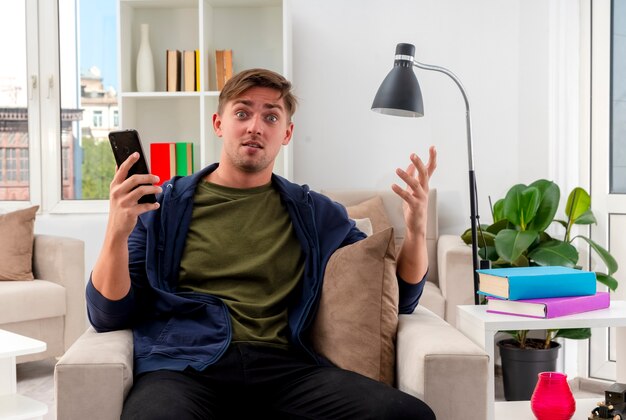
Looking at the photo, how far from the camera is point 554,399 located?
1.99 meters

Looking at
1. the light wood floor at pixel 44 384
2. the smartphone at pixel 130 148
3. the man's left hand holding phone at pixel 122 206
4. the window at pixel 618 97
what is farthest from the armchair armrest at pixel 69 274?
the window at pixel 618 97

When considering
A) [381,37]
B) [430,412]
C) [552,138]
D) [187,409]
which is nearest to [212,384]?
[187,409]

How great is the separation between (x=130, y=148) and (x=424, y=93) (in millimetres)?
Answer: 2732

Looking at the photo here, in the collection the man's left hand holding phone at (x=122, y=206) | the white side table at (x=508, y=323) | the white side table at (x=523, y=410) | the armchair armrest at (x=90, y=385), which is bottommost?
the white side table at (x=523, y=410)

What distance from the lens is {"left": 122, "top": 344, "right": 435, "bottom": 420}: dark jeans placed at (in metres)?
1.65

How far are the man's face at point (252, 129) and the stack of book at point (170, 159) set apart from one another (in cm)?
210

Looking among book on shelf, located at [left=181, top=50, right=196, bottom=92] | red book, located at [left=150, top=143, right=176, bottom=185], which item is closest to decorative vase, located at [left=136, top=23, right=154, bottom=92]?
book on shelf, located at [left=181, top=50, right=196, bottom=92]

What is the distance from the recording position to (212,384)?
5.94 ft

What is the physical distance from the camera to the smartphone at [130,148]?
1771mm

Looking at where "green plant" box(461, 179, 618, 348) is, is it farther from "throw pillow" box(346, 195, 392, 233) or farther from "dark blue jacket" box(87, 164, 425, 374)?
"dark blue jacket" box(87, 164, 425, 374)

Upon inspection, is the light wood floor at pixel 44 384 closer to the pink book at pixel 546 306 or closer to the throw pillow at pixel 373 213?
the throw pillow at pixel 373 213

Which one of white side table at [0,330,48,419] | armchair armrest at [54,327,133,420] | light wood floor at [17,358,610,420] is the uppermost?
armchair armrest at [54,327,133,420]

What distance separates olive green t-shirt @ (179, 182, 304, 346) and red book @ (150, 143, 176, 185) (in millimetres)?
Result: 2121

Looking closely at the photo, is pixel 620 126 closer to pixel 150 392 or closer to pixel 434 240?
pixel 434 240
